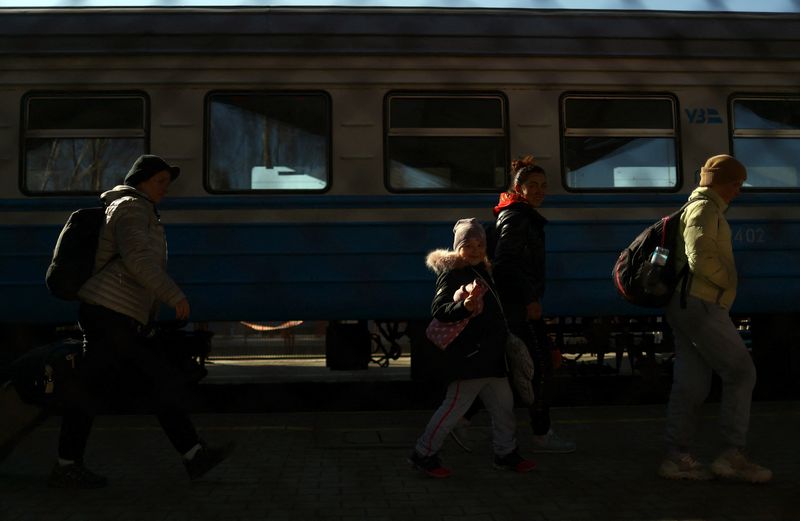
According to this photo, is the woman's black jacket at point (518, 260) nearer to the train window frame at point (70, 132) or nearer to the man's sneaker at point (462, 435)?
the man's sneaker at point (462, 435)

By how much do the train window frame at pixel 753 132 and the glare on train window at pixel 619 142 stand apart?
47 cm

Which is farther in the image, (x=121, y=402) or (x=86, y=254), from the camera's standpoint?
(x=121, y=402)

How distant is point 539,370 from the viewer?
5.00 m

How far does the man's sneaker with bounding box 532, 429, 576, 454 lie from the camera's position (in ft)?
16.5

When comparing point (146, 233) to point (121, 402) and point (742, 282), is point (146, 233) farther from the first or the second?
point (742, 282)

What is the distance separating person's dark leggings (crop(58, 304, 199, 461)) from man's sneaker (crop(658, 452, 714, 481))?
7.84 ft

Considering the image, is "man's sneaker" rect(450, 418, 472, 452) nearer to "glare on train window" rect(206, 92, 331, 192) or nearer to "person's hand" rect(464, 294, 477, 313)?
"person's hand" rect(464, 294, 477, 313)

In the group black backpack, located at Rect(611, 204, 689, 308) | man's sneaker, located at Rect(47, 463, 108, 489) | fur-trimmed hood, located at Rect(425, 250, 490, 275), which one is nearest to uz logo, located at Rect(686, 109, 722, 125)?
black backpack, located at Rect(611, 204, 689, 308)

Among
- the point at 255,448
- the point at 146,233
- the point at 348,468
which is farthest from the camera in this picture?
the point at 255,448

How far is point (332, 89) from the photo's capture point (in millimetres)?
6594

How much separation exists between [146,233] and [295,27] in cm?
290

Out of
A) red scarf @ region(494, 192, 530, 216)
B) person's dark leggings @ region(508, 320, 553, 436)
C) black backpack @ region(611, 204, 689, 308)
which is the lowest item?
person's dark leggings @ region(508, 320, 553, 436)

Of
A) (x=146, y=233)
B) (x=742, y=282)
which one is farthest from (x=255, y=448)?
(x=742, y=282)

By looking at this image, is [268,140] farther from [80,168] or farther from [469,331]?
[469,331]
